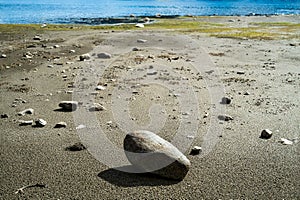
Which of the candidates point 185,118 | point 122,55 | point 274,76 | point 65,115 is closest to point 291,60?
point 274,76

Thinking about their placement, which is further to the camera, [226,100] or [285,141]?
[226,100]

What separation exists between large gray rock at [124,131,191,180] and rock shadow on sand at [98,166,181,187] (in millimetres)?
89

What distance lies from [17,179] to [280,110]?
23.8ft

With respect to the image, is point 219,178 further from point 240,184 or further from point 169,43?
point 169,43

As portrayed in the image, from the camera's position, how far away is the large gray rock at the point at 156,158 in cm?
600

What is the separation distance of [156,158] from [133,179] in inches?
20.9

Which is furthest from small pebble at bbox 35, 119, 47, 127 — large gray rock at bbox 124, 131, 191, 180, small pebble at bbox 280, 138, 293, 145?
small pebble at bbox 280, 138, 293, 145

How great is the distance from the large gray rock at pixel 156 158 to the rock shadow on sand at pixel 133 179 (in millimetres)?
89

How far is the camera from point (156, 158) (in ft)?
19.8

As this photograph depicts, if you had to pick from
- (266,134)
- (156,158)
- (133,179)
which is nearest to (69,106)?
(133,179)

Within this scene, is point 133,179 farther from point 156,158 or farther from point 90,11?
point 90,11

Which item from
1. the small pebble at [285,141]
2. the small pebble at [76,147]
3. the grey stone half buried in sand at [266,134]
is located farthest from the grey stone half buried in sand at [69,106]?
the small pebble at [285,141]

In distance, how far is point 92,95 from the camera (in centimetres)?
1138

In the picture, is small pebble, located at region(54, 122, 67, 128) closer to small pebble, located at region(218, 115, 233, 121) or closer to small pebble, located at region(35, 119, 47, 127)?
small pebble, located at region(35, 119, 47, 127)
